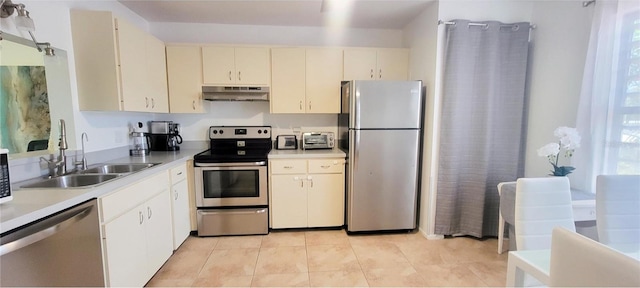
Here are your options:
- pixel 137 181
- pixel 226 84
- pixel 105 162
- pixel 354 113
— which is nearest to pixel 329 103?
pixel 354 113

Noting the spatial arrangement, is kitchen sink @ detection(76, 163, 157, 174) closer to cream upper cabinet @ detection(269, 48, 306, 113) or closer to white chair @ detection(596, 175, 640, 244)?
cream upper cabinet @ detection(269, 48, 306, 113)

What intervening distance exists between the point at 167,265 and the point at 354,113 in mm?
2165

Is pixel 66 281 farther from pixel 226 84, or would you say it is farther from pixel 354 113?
pixel 354 113

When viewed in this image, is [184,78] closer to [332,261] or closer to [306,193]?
[306,193]

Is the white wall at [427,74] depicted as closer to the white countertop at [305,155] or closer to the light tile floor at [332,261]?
the light tile floor at [332,261]

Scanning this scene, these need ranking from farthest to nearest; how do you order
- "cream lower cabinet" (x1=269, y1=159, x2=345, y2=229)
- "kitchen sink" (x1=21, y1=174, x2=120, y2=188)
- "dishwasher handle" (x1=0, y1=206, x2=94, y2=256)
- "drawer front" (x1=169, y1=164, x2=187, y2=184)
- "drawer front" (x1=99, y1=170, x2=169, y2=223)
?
1. "cream lower cabinet" (x1=269, y1=159, x2=345, y2=229)
2. "drawer front" (x1=169, y1=164, x2=187, y2=184)
3. "kitchen sink" (x1=21, y1=174, x2=120, y2=188)
4. "drawer front" (x1=99, y1=170, x2=169, y2=223)
5. "dishwasher handle" (x1=0, y1=206, x2=94, y2=256)

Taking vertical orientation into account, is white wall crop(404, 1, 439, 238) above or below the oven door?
above

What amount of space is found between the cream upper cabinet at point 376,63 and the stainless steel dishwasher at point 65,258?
2517 mm

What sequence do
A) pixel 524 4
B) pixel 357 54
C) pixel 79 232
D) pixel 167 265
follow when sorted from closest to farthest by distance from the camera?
pixel 79 232, pixel 167 265, pixel 524 4, pixel 357 54

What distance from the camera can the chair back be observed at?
1.32 meters

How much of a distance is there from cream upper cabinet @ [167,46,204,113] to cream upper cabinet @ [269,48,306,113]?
815mm

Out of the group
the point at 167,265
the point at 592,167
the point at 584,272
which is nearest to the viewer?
the point at 584,272

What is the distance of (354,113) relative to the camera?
2.57 m

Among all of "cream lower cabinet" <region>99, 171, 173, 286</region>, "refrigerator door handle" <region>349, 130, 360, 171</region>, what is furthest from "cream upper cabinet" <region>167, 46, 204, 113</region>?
"refrigerator door handle" <region>349, 130, 360, 171</region>
